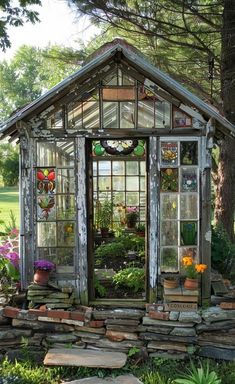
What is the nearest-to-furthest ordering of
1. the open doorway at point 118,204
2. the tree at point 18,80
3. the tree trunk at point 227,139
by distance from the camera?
the tree trunk at point 227,139
the open doorway at point 118,204
the tree at point 18,80

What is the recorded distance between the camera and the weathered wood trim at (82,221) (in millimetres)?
6176

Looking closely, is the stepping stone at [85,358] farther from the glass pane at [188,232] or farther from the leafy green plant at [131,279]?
the glass pane at [188,232]

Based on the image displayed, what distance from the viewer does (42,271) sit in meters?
6.05

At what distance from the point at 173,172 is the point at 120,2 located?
4659 millimetres

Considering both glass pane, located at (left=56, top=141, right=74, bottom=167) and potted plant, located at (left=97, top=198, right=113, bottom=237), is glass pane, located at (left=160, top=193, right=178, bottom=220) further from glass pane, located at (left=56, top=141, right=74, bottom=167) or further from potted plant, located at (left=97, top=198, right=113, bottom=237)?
potted plant, located at (left=97, top=198, right=113, bottom=237)

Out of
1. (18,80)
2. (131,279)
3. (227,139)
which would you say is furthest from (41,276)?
(18,80)

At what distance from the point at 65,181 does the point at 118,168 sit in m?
7.36

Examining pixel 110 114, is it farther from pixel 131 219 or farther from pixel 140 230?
pixel 131 219

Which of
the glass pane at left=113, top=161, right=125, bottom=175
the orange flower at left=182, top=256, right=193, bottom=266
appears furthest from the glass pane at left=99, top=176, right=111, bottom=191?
the orange flower at left=182, top=256, right=193, bottom=266

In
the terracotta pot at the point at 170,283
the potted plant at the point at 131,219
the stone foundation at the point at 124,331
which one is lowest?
the stone foundation at the point at 124,331

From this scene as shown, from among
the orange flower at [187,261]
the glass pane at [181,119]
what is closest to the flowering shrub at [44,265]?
the orange flower at [187,261]

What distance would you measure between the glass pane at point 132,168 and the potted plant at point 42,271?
25.3 feet

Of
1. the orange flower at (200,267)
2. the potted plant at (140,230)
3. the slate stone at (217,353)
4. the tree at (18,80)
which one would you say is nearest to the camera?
the slate stone at (217,353)

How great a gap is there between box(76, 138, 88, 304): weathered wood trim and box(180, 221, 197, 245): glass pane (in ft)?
4.67
